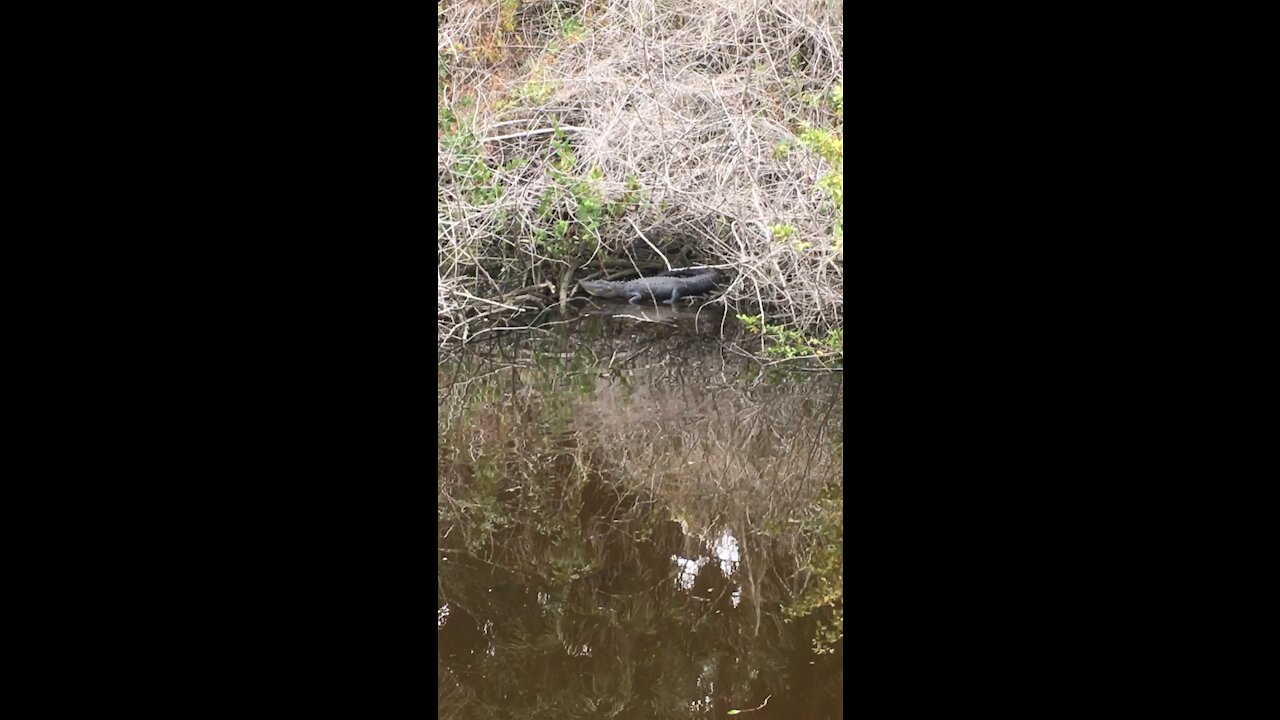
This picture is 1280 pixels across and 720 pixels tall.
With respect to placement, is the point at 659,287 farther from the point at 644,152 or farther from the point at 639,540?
the point at 639,540

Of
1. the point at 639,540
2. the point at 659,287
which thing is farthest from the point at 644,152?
the point at 639,540

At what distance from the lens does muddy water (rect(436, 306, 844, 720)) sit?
225 centimetres

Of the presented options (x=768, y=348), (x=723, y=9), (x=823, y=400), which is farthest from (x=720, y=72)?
(x=823, y=400)

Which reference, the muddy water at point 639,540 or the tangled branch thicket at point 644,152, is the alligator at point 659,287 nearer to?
the tangled branch thicket at point 644,152

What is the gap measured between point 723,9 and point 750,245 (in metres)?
1.21

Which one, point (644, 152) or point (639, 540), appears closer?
point (639, 540)

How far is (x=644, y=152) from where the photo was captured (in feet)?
15.6

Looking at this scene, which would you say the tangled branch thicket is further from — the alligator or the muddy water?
the muddy water

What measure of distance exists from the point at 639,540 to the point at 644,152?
2333 mm

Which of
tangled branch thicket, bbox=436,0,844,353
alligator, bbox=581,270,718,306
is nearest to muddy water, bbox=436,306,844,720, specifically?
tangled branch thicket, bbox=436,0,844,353

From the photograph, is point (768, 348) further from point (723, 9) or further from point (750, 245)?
point (723, 9)

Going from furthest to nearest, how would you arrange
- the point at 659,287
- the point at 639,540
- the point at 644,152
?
the point at 659,287
the point at 644,152
the point at 639,540

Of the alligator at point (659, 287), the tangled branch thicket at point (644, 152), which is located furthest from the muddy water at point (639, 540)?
the alligator at point (659, 287)

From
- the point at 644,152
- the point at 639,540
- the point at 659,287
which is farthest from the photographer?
the point at 659,287
